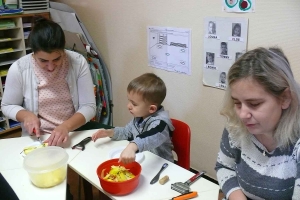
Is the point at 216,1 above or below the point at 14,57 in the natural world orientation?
above

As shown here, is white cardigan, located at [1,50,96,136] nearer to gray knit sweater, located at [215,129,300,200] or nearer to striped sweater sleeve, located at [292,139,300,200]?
gray knit sweater, located at [215,129,300,200]

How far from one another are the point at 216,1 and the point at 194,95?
67 centimetres

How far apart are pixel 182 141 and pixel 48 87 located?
2.64 ft

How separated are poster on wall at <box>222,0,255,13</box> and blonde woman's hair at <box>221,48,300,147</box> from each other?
2.95 feet

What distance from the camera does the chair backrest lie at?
1.59m

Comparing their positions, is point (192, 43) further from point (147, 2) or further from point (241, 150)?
point (241, 150)

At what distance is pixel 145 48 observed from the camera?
2.57 meters

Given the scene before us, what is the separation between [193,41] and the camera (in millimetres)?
2191

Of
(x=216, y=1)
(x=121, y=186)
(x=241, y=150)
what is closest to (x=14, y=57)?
(x=216, y=1)

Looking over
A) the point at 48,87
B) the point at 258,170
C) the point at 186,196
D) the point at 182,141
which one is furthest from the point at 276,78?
the point at 48,87

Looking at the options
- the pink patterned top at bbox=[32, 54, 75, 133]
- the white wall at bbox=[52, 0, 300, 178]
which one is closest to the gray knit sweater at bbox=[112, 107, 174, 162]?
the pink patterned top at bbox=[32, 54, 75, 133]

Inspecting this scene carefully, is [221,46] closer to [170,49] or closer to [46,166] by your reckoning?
[170,49]

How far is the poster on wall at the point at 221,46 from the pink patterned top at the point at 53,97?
0.91 meters

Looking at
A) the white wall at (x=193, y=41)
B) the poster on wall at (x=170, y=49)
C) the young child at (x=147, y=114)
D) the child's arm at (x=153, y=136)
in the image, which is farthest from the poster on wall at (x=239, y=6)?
the child's arm at (x=153, y=136)
